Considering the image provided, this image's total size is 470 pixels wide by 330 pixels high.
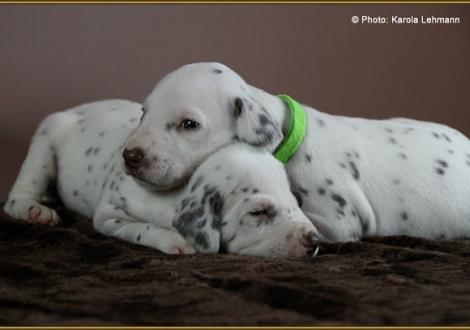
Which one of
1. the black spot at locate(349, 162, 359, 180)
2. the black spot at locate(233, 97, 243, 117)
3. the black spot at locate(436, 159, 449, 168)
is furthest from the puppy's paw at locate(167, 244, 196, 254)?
the black spot at locate(436, 159, 449, 168)

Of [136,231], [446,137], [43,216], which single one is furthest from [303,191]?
[43,216]

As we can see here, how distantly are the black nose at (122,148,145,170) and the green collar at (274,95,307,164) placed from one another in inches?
24.6

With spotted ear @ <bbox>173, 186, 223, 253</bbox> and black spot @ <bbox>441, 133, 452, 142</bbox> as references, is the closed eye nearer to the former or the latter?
spotted ear @ <bbox>173, 186, 223, 253</bbox>

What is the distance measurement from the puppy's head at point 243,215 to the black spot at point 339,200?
0.34 m

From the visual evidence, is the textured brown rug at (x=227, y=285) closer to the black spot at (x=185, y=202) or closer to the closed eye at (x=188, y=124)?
the black spot at (x=185, y=202)

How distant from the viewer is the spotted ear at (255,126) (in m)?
3.14

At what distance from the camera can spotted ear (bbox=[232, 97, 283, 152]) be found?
3145 millimetres

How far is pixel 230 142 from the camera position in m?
3.17

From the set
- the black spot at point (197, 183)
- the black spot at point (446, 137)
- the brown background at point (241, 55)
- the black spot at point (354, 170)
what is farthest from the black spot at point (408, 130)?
the brown background at point (241, 55)

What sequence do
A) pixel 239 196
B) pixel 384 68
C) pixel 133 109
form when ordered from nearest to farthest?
pixel 239 196, pixel 133 109, pixel 384 68

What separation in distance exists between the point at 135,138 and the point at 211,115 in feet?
1.16

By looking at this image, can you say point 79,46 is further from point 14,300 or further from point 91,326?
point 91,326

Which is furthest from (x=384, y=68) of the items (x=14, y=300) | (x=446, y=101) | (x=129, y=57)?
(x=14, y=300)

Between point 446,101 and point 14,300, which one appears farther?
point 446,101
